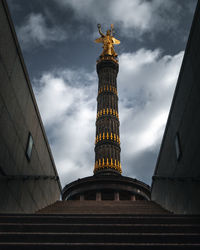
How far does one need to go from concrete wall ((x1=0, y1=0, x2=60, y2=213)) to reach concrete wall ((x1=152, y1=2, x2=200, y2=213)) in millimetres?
4548

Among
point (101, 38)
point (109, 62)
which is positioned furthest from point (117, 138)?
point (101, 38)

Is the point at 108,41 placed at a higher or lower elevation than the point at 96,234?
higher

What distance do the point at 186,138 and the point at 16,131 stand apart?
4754 mm

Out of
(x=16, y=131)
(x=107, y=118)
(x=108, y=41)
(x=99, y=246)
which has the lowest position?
(x=99, y=246)

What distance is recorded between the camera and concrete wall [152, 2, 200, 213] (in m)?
6.94

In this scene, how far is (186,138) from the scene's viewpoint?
7.73 metres

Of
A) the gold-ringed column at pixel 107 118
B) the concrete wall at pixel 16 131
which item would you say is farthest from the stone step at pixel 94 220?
the gold-ringed column at pixel 107 118

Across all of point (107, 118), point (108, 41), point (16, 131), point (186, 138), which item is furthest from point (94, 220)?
point (108, 41)

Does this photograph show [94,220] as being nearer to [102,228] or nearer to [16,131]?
[102,228]

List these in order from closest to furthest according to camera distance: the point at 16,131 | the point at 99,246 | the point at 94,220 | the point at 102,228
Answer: the point at 99,246 < the point at 102,228 < the point at 94,220 < the point at 16,131

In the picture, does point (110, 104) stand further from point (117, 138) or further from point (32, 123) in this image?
point (32, 123)

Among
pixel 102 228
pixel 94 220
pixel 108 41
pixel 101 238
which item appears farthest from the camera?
pixel 108 41

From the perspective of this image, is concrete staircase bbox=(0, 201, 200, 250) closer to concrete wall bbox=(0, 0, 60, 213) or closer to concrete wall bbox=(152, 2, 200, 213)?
concrete wall bbox=(152, 2, 200, 213)

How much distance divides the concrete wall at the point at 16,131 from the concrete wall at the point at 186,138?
14.9 feet
